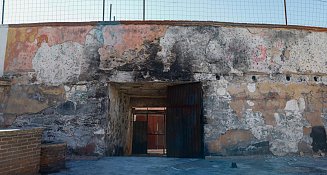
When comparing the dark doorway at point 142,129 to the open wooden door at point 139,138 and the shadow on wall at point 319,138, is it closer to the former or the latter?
the open wooden door at point 139,138

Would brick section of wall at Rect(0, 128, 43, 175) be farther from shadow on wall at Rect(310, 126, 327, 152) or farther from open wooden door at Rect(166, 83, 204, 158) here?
shadow on wall at Rect(310, 126, 327, 152)

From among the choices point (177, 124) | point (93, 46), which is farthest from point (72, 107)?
point (177, 124)

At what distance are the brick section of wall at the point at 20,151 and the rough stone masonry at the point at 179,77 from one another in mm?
2331

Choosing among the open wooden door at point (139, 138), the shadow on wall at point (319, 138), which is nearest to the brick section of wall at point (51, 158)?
the shadow on wall at point (319, 138)

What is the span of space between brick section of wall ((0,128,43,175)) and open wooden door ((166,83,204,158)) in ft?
11.9

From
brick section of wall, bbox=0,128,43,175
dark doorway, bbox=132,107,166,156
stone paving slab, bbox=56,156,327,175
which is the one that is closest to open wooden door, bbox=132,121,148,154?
dark doorway, bbox=132,107,166,156

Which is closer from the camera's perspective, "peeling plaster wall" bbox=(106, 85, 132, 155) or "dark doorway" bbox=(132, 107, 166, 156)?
"peeling plaster wall" bbox=(106, 85, 132, 155)

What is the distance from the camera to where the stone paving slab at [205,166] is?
4684mm

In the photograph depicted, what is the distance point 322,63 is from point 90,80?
20.0 feet

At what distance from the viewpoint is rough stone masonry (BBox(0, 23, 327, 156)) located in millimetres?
6605

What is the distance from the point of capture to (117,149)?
26.8 ft

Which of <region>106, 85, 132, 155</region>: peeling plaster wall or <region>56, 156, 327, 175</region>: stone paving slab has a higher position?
<region>106, 85, 132, 155</region>: peeling plaster wall

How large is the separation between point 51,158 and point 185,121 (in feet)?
11.4

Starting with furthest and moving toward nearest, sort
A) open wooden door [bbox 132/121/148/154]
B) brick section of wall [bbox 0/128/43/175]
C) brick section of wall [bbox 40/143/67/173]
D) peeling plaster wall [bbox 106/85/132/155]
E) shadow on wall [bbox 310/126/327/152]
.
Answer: open wooden door [bbox 132/121/148/154]
peeling plaster wall [bbox 106/85/132/155]
shadow on wall [bbox 310/126/327/152]
brick section of wall [bbox 40/143/67/173]
brick section of wall [bbox 0/128/43/175]
